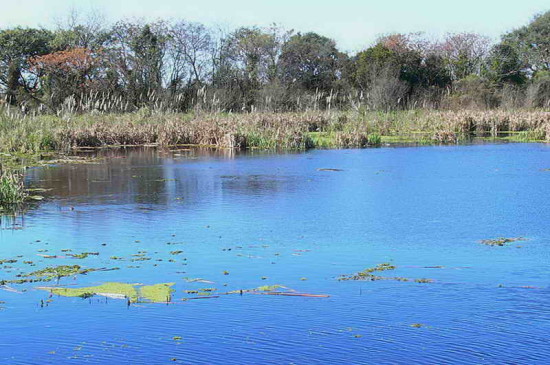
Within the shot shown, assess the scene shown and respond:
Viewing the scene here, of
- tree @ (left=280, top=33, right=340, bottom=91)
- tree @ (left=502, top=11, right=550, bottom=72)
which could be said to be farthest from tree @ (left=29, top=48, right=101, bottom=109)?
tree @ (left=502, top=11, right=550, bottom=72)

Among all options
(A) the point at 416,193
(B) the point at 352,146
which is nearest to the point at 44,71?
(B) the point at 352,146

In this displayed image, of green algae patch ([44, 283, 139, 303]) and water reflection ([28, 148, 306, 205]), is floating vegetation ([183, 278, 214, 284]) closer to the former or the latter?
green algae patch ([44, 283, 139, 303])

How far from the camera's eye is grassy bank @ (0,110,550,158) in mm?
18688

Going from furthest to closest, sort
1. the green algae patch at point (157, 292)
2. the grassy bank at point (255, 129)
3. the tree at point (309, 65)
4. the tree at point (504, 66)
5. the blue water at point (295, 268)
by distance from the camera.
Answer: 1. the tree at point (309, 65)
2. the tree at point (504, 66)
3. the grassy bank at point (255, 129)
4. the green algae patch at point (157, 292)
5. the blue water at point (295, 268)

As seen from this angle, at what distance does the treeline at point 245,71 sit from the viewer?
33.8 metres

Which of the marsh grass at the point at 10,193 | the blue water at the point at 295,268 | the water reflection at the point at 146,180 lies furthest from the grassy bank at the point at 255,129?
the marsh grass at the point at 10,193

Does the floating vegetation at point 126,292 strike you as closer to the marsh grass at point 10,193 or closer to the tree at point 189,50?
the marsh grass at point 10,193

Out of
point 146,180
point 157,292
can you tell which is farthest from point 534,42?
point 157,292

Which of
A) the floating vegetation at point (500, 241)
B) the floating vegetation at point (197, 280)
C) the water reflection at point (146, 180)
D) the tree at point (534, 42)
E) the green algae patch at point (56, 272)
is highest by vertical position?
the tree at point (534, 42)

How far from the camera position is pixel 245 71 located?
123 feet

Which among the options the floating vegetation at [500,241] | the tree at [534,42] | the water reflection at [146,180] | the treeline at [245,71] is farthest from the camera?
the tree at [534,42]

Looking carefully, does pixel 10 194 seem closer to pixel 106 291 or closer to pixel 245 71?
pixel 106 291

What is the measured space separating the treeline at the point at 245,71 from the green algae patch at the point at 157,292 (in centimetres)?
2615

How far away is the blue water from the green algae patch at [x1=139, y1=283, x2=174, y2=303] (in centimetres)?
8
